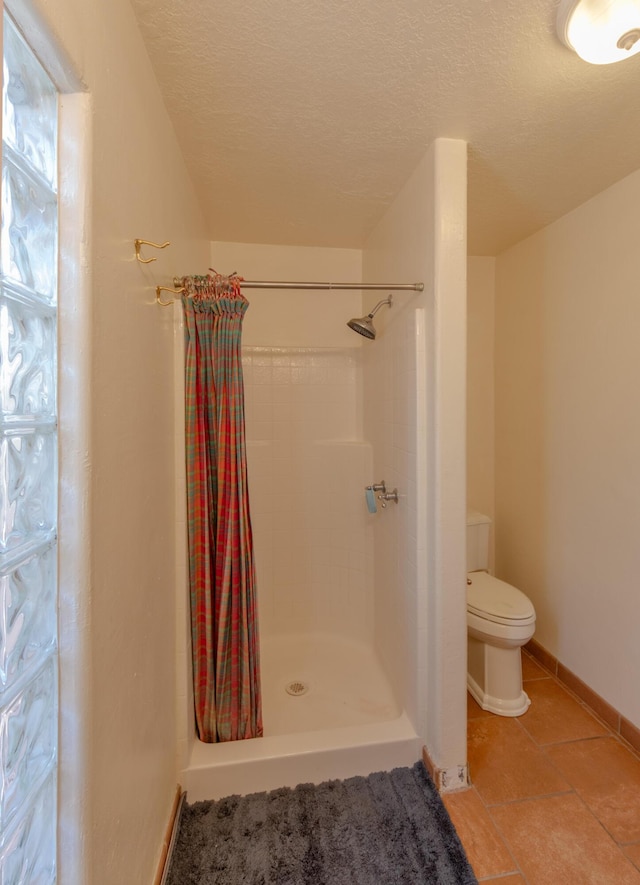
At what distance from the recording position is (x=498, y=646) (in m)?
1.84

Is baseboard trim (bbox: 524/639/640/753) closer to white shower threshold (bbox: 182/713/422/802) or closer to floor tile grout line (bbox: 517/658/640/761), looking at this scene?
floor tile grout line (bbox: 517/658/640/761)

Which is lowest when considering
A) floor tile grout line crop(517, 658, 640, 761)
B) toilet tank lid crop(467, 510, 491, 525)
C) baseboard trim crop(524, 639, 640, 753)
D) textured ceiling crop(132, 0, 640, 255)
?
floor tile grout line crop(517, 658, 640, 761)

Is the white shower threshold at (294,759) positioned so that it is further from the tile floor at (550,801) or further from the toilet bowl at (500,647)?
the toilet bowl at (500,647)

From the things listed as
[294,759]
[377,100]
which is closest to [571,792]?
[294,759]

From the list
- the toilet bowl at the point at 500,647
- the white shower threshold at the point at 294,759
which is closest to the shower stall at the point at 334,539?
the white shower threshold at the point at 294,759

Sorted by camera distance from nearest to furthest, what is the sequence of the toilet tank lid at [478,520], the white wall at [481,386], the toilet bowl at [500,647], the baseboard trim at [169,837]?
the baseboard trim at [169,837], the toilet bowl at [500,647], the toilet tank lid at [478,520], the white wall at [481,386]

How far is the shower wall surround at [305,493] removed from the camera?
7.73ft

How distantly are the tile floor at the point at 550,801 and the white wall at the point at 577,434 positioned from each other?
230mm

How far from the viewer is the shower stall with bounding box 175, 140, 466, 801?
147cm

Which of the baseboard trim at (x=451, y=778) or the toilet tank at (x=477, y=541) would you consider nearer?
the baseboard trim at (x=451, y=778)

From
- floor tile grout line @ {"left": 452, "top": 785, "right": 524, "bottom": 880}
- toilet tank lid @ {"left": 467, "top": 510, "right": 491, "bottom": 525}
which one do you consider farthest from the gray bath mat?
toilet tank lid @ {"left": 467, "top": 510, "right": 491, "bottom": 525}

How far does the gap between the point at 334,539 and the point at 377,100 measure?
1.99m

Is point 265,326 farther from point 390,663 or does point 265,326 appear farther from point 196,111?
point 390,663

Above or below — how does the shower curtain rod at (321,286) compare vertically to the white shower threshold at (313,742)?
above
